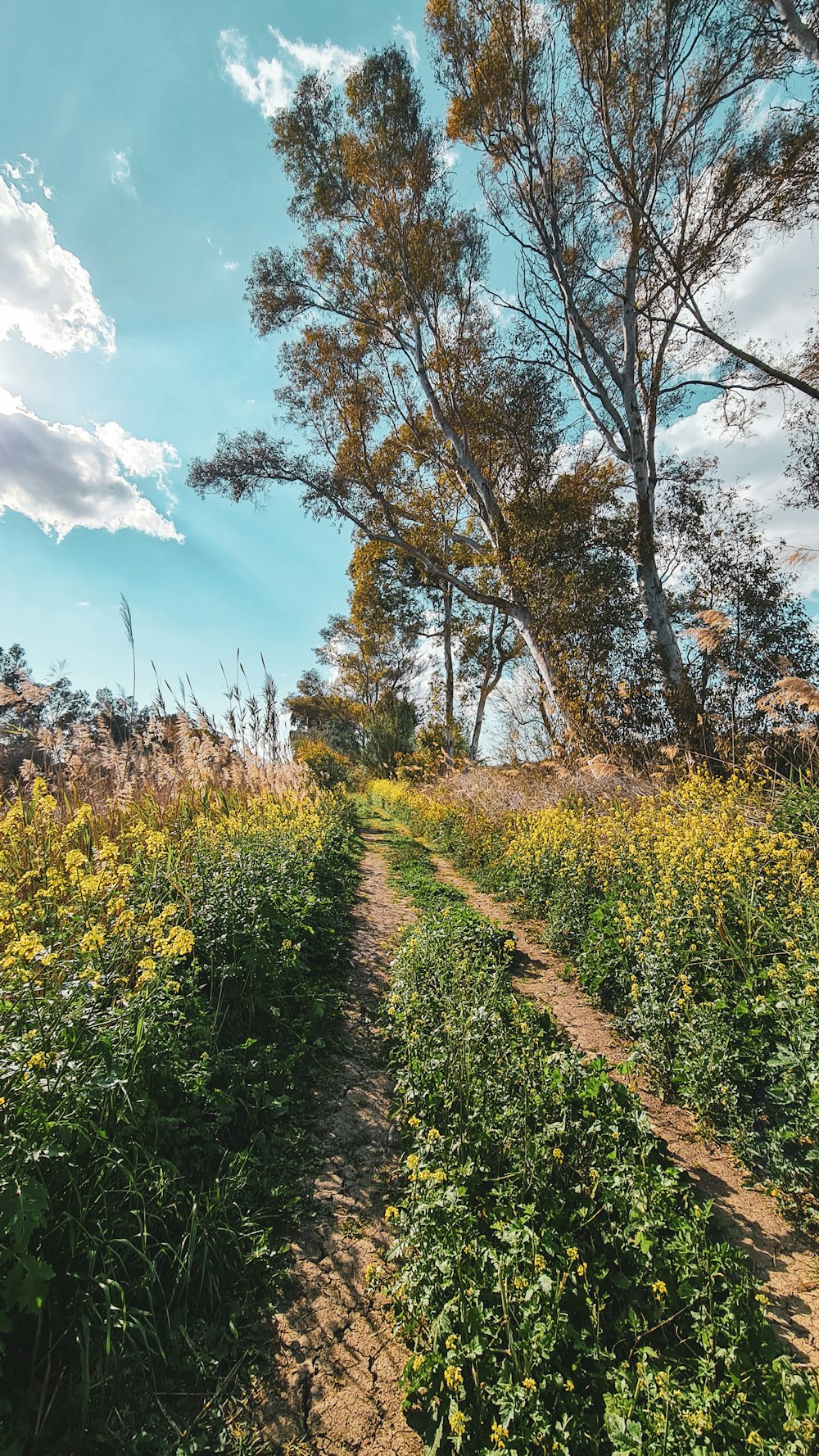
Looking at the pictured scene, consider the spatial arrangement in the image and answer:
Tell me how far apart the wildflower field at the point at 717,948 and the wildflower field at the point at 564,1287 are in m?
0.68

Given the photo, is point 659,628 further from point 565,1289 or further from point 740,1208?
point 565,1289

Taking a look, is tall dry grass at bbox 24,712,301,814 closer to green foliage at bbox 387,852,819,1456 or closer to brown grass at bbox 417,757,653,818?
green foliage at bbox 387,852,819,1456

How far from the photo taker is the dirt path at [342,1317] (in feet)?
5.96

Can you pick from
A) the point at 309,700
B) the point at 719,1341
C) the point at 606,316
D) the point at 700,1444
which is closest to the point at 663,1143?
the point at 719,1341

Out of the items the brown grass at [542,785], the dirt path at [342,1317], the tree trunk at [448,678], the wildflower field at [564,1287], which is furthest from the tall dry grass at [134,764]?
the tree trunk at [448,678]

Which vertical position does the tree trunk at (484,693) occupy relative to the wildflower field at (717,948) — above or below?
above

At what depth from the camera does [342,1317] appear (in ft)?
7.20

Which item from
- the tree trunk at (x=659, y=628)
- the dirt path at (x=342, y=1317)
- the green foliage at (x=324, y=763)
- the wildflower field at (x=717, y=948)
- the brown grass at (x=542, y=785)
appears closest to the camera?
the dirt path at (x=342, y=1317)

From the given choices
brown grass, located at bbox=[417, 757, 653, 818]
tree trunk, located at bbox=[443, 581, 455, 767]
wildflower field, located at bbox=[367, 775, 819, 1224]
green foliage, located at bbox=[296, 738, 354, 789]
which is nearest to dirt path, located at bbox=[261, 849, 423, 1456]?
wildflower field, located at bbox=[367, 775, 819, 1224]

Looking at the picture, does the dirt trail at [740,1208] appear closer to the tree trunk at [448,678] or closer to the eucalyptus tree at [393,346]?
the eucalyptus tree at [393,346]

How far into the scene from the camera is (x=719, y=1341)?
1.86m

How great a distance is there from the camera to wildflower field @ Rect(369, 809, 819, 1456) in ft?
5.45

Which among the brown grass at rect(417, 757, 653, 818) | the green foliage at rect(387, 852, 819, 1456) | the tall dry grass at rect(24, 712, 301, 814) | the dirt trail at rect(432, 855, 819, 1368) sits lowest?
the dirt trail at rect(432, 855, 819, 1368)

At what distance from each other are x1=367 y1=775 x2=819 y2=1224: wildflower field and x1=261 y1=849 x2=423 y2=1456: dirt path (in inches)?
74.0
